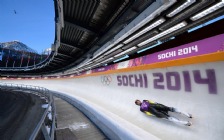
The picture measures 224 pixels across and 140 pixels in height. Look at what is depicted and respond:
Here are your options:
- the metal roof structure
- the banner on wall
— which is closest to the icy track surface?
the banner on wall

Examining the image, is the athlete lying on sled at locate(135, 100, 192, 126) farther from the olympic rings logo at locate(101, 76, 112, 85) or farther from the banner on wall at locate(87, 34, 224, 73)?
the olympic rings logo at locate(101, 76, 112, 85)

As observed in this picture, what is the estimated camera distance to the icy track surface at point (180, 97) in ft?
8.96

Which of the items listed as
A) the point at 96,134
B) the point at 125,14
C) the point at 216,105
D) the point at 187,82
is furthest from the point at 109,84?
the point at 216,105

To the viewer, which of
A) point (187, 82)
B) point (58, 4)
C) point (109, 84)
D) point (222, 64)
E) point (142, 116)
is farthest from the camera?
point (109, 84)

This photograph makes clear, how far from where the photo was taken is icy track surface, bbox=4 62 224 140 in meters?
2.73

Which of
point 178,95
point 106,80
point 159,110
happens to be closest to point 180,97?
point 178,95

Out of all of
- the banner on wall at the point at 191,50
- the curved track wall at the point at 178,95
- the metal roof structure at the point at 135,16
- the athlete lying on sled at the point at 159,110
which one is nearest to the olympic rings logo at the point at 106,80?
Answer: the curved track wall at the point at 178,95

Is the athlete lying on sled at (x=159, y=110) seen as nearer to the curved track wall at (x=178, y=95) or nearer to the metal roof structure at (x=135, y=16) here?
the curved track wall at (x=178, y=95)

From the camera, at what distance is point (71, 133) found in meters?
4.62

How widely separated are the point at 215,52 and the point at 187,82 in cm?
84

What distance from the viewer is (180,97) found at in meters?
3.46

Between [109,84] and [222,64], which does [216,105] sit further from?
[109,84]

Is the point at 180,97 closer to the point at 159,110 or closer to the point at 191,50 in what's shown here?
the point at 159,110

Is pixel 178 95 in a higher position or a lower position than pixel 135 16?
lower
